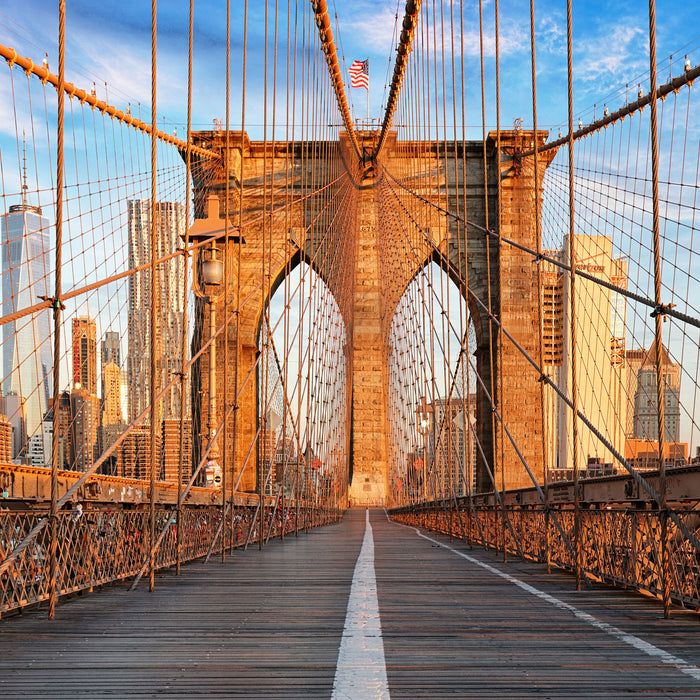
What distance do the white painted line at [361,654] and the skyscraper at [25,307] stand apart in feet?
26.3

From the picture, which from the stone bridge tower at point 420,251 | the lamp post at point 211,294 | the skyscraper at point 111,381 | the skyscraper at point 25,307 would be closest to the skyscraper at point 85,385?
the skyscraper at point 111,381

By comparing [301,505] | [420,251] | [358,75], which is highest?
[358,75]

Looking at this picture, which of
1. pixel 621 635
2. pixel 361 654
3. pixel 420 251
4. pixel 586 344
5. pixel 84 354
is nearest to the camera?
pixel 361 654

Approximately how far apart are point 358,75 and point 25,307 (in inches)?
745

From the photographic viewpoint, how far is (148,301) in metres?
18.5

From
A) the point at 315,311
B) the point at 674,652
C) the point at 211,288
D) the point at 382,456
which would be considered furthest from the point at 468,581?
the point at 382,456

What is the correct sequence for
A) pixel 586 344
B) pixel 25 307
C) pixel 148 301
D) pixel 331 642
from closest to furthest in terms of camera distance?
pixel 331 642 → pixel 25 307 → pixel 148 301 → pixel 586 344

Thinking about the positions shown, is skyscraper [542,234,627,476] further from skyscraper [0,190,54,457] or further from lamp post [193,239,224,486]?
skyscraper [0,190,54,457]

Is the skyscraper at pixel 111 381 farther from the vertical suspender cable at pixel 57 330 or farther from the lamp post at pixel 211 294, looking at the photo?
Result: the vertical suspender cable at pixel 57 330

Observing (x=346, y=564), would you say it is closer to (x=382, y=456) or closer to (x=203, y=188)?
(x=203, y=188)

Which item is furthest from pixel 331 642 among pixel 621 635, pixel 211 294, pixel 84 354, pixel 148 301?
pixel 148 301

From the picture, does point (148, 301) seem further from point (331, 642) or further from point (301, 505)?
point (331, 642)

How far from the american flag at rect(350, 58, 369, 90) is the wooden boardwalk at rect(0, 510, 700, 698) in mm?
26165

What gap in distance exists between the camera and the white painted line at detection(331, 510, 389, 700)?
2684mm
